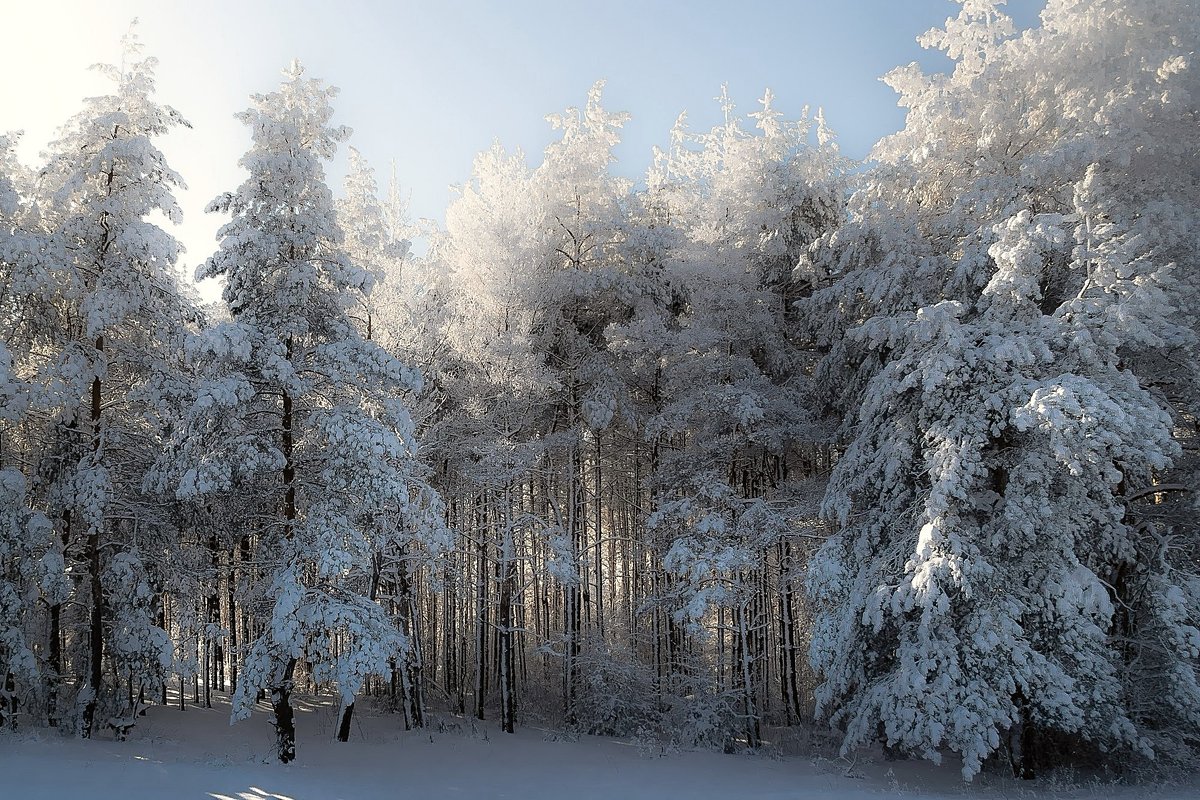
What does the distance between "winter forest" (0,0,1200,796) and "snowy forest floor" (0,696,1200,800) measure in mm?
545

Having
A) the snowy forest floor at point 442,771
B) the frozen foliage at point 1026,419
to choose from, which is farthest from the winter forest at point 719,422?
the snowy forest floor at point 442,771

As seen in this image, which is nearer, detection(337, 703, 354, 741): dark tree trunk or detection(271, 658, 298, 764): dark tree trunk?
detection(271, 658, 298, 764): dark tree trunk

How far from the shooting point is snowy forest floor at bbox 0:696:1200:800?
30.2 ft

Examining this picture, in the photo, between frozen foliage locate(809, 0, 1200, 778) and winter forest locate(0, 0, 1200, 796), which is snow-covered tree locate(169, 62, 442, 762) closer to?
winter forest locate(0, 0, 1200, 796)

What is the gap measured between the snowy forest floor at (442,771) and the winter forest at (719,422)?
21.5 inches

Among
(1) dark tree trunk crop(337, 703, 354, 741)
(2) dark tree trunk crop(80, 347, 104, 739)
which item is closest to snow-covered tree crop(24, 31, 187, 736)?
(2) dark tree trunk crop(80, 347, 104, 739)

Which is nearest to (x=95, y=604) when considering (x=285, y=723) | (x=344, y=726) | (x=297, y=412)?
(x=285, y=723)

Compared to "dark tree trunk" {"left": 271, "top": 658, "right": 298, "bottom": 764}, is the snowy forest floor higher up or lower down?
lower down

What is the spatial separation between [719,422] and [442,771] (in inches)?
336

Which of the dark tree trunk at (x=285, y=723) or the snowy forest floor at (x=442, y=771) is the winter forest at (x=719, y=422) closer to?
the dark tree trunk at (x=285, y=723)

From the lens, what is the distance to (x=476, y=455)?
16.2 metres

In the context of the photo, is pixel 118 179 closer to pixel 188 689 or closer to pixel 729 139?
pixel 729 139

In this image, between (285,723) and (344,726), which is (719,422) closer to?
(344,726)

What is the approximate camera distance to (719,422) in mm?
16109
